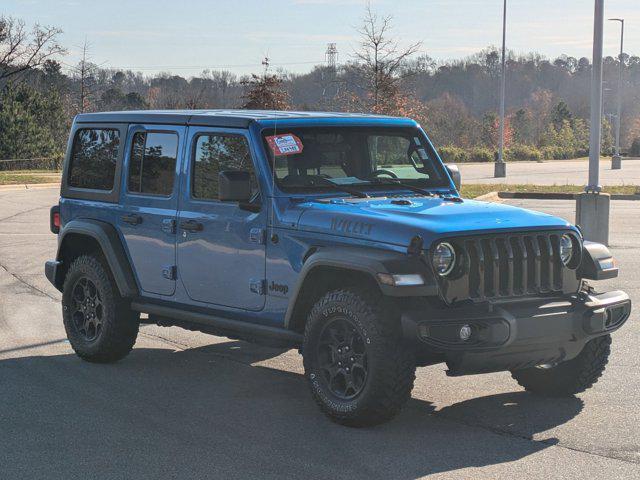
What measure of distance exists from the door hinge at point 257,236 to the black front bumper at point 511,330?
1.37 m

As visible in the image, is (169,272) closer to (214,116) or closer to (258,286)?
(258,286)

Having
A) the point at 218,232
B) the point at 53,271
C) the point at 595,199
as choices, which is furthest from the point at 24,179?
the point at 218,232

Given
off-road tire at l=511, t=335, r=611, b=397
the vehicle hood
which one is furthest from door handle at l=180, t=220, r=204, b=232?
off-road tire at l=511, t=335, r=611, b=397

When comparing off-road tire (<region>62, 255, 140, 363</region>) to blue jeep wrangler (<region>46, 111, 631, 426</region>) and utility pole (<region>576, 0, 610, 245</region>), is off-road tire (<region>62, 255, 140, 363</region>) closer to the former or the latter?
blue jeep wrangler (<region>46, 111, 631, 426</region>)

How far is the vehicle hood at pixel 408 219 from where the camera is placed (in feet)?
20.3

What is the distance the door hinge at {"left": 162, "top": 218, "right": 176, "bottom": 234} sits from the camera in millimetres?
7730

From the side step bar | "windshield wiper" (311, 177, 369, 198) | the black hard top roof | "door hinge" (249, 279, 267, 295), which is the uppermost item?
the black hard top roof

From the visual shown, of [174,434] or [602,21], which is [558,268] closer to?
[174,434]

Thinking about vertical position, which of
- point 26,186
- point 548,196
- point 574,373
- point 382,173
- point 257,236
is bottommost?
point 574,373

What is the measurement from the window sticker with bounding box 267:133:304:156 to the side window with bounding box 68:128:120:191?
1.76 meters

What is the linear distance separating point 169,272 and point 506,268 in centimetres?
263

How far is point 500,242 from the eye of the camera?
6.35 m

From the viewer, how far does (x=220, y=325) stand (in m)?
7.36

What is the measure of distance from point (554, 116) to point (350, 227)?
101844 mm
